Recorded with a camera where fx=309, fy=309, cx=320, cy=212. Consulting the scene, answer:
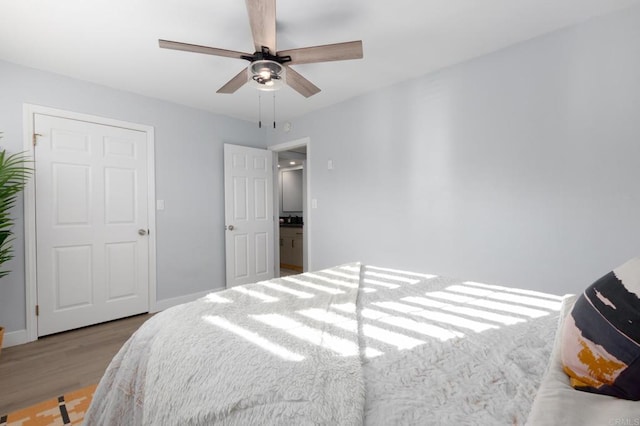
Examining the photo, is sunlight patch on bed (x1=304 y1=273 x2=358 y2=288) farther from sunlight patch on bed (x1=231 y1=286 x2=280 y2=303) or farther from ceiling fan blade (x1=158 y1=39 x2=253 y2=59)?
ceiling fan blade (x1=158 y1=39 x2=253 y2=59)

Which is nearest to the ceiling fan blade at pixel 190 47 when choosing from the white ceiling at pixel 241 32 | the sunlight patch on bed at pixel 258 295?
the white ceiling at pixel 241 32

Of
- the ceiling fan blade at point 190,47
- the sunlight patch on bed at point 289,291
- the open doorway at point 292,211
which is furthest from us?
the open doorway at point 292,211

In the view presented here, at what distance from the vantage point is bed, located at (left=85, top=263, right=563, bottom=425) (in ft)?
2.41

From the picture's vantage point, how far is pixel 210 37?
2.27 metres

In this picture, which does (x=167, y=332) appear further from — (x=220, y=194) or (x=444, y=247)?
(x=220, y=194)

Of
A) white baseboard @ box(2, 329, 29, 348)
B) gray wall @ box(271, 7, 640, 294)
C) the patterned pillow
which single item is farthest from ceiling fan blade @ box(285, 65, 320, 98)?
white baseboard @ box(2, 329, 29, 348)

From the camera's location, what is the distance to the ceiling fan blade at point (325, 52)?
184cm

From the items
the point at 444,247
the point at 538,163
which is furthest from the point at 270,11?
the point at 444,247

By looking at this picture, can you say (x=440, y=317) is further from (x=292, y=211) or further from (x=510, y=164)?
(x=292, y=211)

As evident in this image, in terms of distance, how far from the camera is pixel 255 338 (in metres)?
1.07

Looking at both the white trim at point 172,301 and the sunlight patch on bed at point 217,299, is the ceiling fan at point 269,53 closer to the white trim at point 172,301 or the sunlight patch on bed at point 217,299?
the sunlight patch on bed at point 217,299

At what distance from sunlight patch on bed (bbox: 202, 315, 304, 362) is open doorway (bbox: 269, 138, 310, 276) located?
3314 millimetres

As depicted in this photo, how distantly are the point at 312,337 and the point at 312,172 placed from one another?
3054 millimetres

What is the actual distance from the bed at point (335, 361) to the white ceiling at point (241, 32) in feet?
5.79
